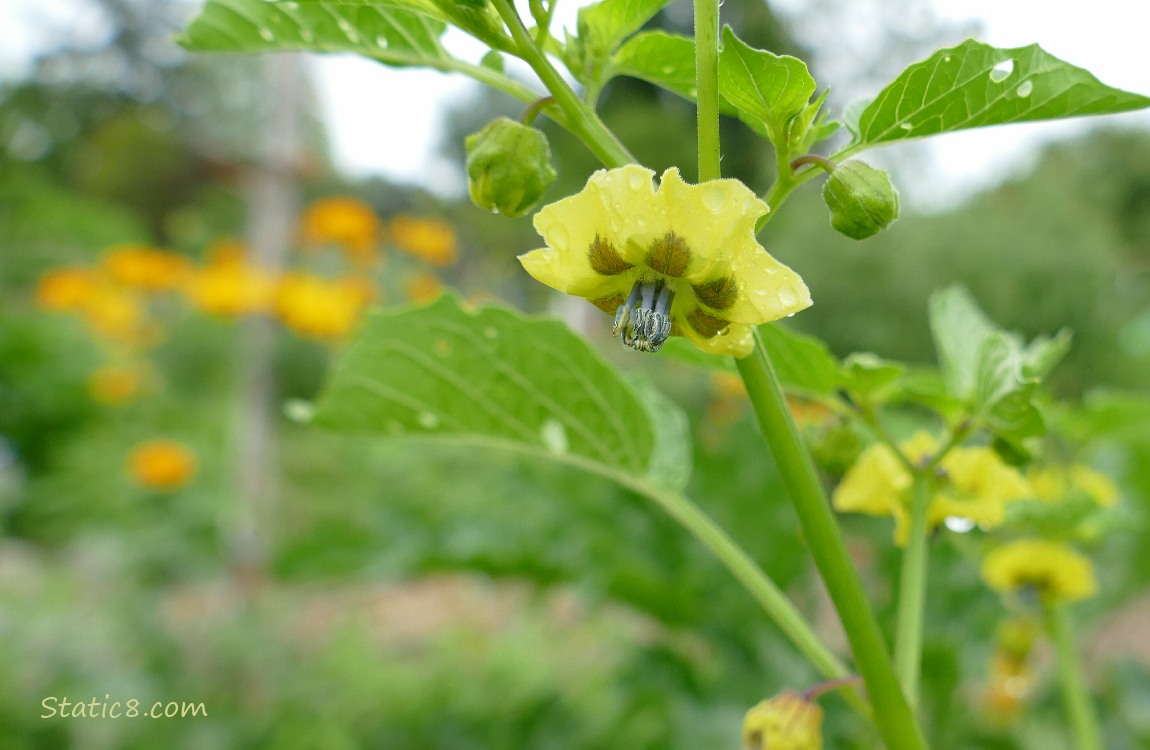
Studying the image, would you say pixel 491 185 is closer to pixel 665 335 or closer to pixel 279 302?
pixel 665 335

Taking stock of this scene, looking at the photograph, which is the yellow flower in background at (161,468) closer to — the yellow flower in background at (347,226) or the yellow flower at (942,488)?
the yellow flower in background at (347,226)

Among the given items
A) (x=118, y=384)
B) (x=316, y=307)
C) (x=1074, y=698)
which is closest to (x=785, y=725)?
(x=1074, y=698)

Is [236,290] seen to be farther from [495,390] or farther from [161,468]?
[495,390]

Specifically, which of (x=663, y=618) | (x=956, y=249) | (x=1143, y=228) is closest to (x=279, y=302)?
(x=663, y=618)

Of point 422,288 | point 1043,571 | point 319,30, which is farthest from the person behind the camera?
point 422,288

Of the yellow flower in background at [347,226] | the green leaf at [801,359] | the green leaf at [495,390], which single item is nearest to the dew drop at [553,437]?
the green leaf at [495,390]

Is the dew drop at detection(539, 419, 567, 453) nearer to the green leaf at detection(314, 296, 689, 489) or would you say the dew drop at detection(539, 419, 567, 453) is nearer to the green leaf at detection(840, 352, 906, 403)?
the green leaf at detection(314, 296, 689, 489)

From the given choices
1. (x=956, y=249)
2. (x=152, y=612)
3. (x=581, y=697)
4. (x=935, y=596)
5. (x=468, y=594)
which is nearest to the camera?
(x=935, y=596)
